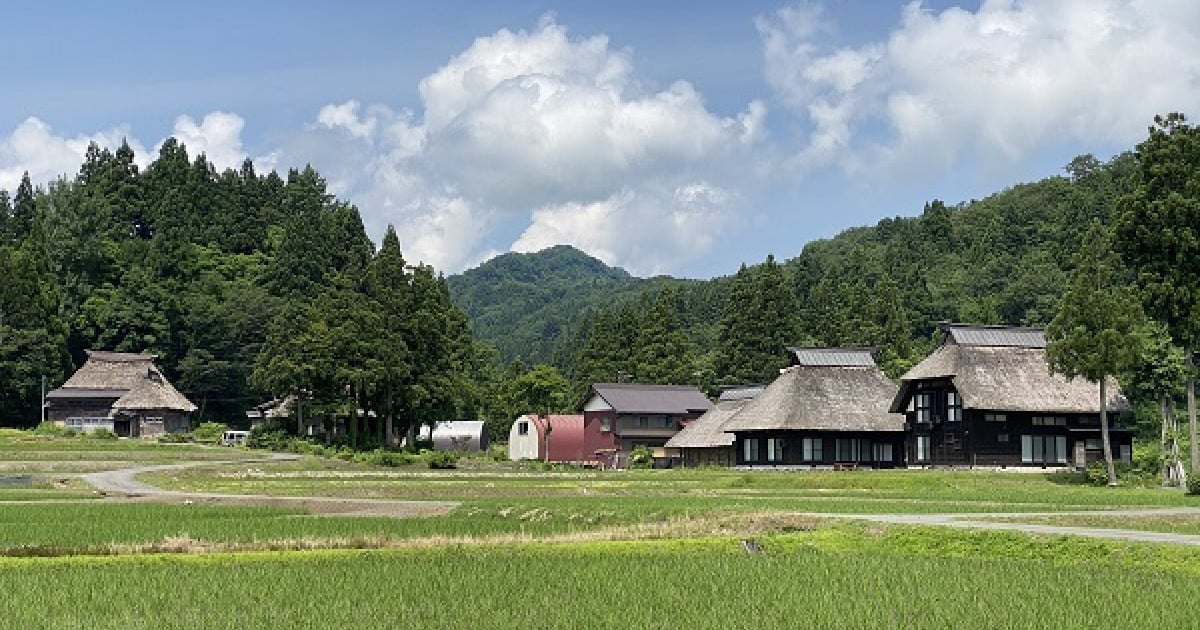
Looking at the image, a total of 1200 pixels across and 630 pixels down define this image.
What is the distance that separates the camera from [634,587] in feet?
56.7

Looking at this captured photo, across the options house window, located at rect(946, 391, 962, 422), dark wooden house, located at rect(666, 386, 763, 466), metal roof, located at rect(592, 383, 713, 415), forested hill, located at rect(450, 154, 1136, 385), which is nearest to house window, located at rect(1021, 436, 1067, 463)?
house window, located at rect(946, 391, 962, 422)

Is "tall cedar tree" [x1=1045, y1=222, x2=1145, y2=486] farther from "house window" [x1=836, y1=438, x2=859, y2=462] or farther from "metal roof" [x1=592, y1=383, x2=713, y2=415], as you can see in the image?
"metal roof" [x1=592, y1=383, x2=713, y2=415]

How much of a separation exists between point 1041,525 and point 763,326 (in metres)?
72.5

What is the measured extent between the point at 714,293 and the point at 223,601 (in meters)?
158

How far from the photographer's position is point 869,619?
1463 cm

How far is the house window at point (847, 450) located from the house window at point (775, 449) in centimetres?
303

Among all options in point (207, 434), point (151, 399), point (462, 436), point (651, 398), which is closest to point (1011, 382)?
point (651, 398)

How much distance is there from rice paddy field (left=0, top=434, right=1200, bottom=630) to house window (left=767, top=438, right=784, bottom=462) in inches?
1246

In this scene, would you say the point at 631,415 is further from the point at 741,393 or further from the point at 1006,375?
the point at 1006,375

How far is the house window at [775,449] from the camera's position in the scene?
69.1 m

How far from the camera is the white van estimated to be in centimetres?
8588

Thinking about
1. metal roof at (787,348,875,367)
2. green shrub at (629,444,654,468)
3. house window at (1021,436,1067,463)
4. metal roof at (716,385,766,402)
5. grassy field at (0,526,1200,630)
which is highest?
metal roof at (787,348,875,367)

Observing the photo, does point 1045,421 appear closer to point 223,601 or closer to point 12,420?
point 223,601

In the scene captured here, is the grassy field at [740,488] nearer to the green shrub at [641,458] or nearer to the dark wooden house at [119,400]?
the green shrub at [641,458]
